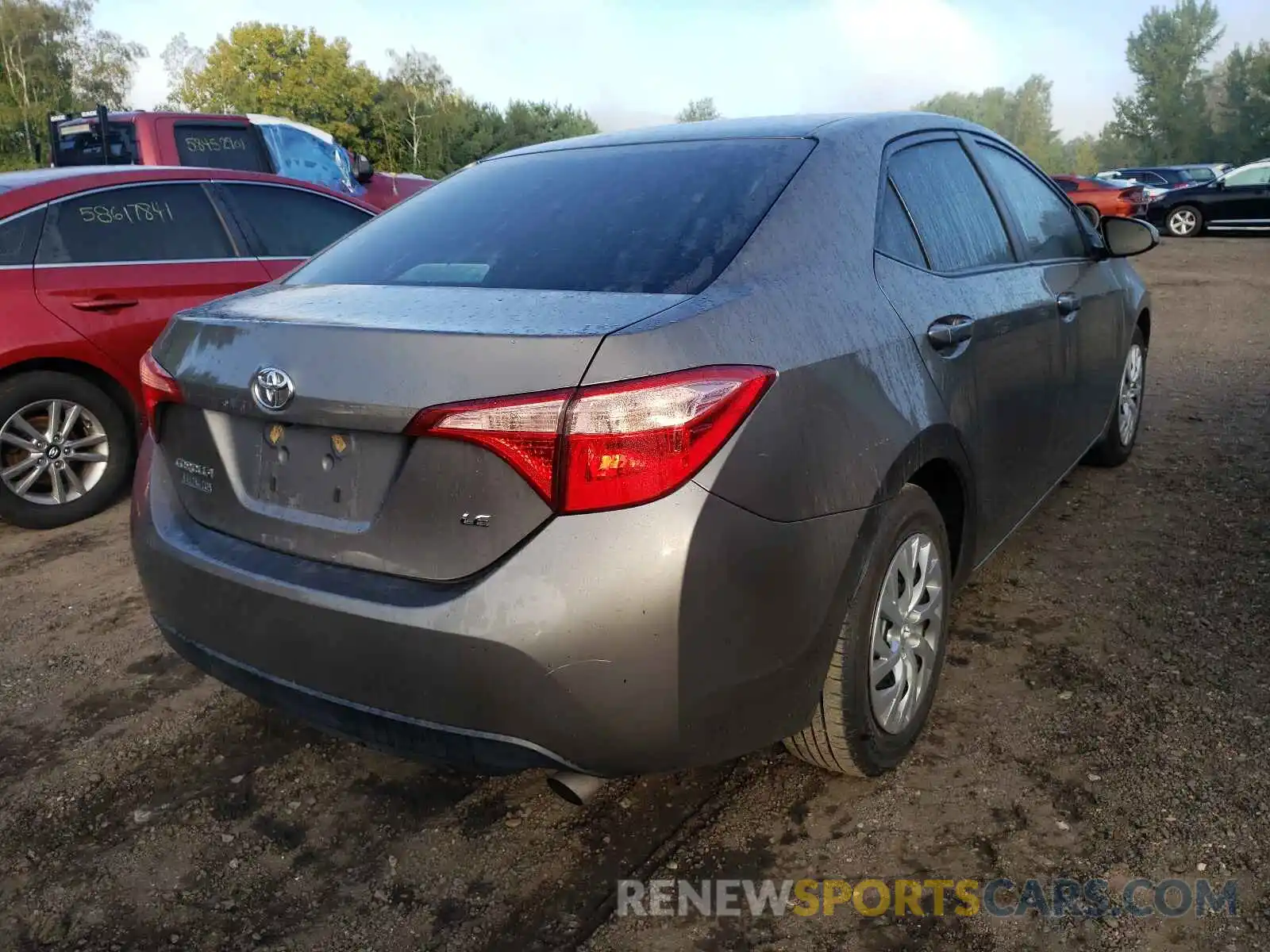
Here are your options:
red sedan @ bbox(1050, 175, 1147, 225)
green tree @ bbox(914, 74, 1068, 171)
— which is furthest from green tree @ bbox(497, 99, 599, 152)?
green tree @ bbox(914, 74, 1068, 171)

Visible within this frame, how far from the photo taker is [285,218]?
586 centimetres

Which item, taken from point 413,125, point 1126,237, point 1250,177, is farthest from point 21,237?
point 413,125

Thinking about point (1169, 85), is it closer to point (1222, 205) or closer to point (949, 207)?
point (1222, 205)

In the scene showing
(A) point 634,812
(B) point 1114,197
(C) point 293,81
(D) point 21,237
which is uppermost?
(C) point 293,81

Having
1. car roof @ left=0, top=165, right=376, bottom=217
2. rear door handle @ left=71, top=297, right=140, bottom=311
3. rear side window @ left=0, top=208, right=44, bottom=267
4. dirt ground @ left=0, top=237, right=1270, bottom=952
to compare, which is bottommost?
dirt ground @ left=0, top=237, right=1270, bottom=952

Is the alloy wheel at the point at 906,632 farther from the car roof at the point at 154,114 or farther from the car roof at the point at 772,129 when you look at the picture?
the car roof at the point at 154,114

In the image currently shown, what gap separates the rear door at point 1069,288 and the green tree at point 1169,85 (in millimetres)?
78151

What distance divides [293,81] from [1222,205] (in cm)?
4607

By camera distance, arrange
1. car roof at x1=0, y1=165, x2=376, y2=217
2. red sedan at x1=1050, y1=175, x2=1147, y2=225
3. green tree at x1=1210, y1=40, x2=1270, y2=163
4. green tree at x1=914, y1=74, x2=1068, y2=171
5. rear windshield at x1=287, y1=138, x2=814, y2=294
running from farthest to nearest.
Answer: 1. green tree at x1=914, y1=74, x2=1068, y2=171
2. green tree at x1=1210, y1=40, x2=1270, y2=163
3. red sedan at x1=1050, y1=175, x2=1147, y2=225
4. car roof at x1=0, y1=165, x2=376, y2=217
5. rear windshield at x1=287, y1=138, x2=814, y2=294

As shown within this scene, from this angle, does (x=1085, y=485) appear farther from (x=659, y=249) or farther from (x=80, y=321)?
(x=80, y=321)

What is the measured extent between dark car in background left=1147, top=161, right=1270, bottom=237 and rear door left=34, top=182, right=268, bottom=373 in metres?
22.1

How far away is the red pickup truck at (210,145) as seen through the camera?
878cm

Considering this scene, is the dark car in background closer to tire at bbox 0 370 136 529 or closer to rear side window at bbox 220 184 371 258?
rear side window at bbox 220 184 371 258

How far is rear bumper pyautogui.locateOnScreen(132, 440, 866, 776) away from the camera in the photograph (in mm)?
1838
